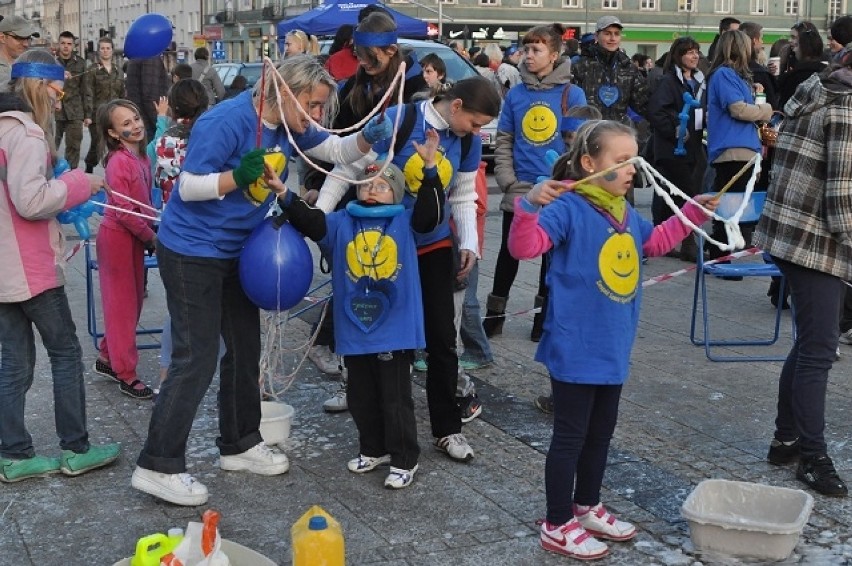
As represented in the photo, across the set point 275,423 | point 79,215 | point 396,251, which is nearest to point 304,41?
point 79,215

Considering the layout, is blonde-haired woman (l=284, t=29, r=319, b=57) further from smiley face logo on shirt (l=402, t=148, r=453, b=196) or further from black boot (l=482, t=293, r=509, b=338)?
smiley face logo on shirt (l=402, t=148, r=453, b=196)

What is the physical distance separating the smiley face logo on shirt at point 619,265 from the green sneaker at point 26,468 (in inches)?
98.0

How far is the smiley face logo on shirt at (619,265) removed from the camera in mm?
4352

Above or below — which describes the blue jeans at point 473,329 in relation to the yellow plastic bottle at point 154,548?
above

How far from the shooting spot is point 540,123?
7.27 metres

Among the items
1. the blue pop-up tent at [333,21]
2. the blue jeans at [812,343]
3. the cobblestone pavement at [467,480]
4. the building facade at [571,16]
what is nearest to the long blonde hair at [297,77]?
the cobblestone pavement at [467,480]

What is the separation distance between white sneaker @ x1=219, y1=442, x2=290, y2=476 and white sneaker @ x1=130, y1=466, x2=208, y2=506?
38 centimetres

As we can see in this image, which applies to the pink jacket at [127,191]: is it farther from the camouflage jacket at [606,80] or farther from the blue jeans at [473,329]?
the camouflage jacket at [606,80]

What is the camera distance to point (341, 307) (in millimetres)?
5020

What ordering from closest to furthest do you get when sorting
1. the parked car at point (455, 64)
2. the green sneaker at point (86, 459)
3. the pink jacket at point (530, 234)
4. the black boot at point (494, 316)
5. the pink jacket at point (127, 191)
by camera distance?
the pink jacket at point (530, 234), the green sneaker at point (86, 459), the pink jacket at point (127, 191), the black boot at point (494, 316), the parked car at point (455, 64)

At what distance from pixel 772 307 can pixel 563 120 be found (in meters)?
2.74

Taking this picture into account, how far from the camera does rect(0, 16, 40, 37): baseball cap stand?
853cm

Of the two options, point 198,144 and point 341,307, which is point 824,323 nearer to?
Result: point 341,307

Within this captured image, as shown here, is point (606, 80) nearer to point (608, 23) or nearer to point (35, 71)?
point (608, 23)
